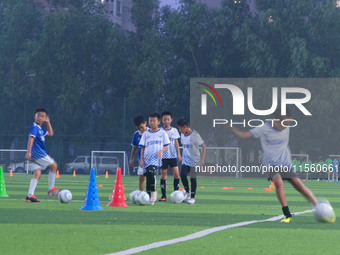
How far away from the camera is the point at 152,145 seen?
58.1ft

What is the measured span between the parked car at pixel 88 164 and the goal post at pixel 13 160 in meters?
2.80

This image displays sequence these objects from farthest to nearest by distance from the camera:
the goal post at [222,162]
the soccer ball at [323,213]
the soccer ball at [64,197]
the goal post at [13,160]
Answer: the goal post at [13,160] → the goal post at [222,162] → the soccer ball at [64,197] → the soccer ball at [323,213]

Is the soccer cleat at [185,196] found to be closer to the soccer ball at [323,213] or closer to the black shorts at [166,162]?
the black shorts at [166,162]

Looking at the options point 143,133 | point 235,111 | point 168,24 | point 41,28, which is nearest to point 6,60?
point 41,28

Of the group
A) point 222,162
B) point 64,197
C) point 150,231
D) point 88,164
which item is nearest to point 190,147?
point 64,197

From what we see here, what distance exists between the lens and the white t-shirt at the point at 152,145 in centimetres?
1769

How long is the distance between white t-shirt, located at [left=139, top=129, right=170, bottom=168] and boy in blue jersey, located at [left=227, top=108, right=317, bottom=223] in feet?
14.6

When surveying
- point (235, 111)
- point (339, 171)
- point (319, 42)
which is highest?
point (319, 42)

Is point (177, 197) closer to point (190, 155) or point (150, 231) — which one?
point (190, 155)

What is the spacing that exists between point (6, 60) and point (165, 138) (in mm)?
44440

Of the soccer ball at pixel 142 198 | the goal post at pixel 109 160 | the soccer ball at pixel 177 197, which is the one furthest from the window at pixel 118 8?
the soccer ball at pixel 142 198

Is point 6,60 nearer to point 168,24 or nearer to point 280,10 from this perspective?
point 168,24

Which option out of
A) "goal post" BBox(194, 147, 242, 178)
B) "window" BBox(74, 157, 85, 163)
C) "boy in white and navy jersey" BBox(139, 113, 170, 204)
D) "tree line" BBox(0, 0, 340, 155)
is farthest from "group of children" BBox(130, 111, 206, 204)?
"window" BBox(74, 157, 85, 163)

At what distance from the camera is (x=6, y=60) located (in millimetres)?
60625
